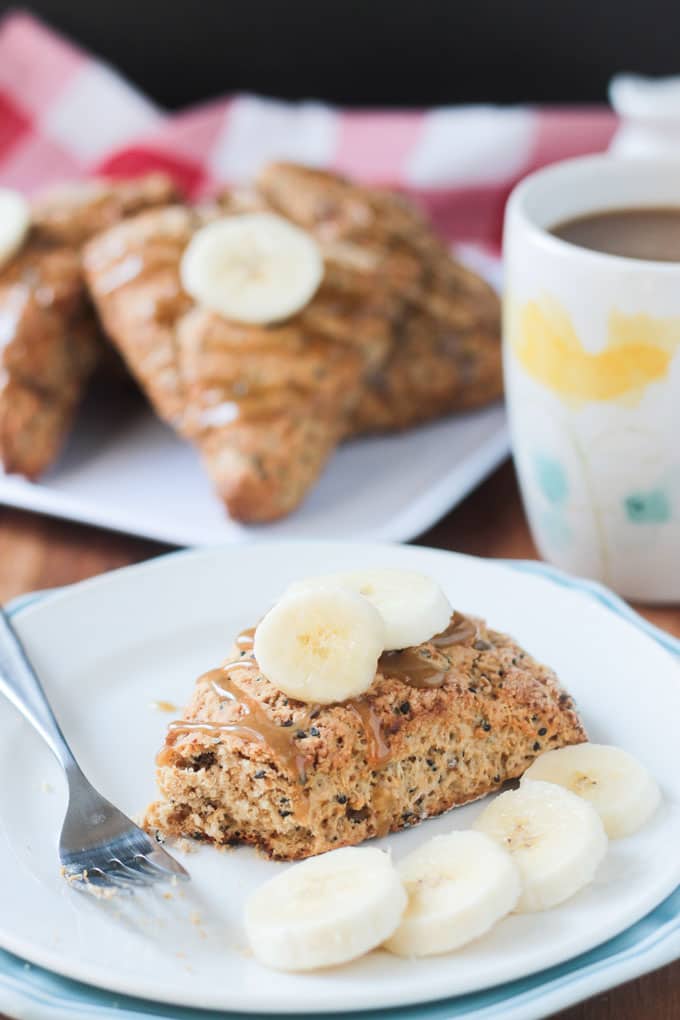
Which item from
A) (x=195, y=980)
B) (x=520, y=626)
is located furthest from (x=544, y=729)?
(x=195, y=980)

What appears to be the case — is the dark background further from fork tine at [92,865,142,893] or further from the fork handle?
fork tine at [92,865,142,893]

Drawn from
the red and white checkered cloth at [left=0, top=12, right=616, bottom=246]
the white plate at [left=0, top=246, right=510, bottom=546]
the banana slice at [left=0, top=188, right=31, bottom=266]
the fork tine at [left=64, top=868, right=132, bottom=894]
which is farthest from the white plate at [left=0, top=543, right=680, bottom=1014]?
the red and white checkered cloth at [left=0, top=12, right=616, bottom=246]

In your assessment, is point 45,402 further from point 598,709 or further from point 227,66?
point 227,66

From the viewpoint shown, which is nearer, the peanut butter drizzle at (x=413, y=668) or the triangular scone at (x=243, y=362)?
the peanut butter drizzle at (x=413, y=668)

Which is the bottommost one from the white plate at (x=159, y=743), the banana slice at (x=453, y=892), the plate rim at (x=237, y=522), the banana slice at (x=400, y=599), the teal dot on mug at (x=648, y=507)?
the plate rim at (x=237, y=522)

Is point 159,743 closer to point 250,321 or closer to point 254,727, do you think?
point 254,727

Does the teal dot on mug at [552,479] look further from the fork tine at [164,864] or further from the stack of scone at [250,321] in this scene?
the fork tine at [164,864]

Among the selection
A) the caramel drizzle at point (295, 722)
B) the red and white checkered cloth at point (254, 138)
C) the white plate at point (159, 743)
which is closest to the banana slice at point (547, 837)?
the white plate at point (159, 743)
